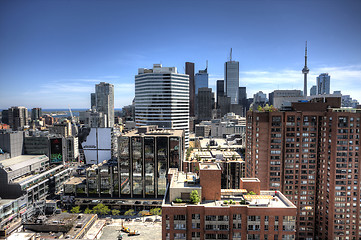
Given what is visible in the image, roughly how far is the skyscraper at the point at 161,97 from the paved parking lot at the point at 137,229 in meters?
75.4

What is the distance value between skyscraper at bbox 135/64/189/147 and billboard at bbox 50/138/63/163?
172 feet

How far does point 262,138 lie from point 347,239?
133 ft

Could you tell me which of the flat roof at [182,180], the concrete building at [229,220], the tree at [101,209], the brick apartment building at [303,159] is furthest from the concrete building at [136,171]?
the concrete building at [229,220]

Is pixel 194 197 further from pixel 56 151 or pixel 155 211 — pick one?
pixel 56 151

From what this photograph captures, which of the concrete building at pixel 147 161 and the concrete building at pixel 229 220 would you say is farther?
the concrete building at pixel 147 161

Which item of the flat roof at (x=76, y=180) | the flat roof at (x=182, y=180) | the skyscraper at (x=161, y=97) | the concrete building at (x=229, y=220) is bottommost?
the flat roof at (x=76, y=180)

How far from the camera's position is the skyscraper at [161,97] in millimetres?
163000

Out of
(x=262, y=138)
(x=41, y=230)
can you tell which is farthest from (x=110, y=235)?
(x=262, y=138)

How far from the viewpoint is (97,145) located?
14962cm

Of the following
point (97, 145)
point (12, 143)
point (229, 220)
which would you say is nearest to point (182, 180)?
point (229, 220)

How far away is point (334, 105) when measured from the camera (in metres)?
84.9

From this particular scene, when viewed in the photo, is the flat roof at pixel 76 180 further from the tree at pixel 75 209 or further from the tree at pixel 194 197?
the tree at pixel 194 197

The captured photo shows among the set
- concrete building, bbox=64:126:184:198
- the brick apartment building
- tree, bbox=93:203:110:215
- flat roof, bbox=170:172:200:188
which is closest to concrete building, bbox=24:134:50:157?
concrete building, bbox=64:126:184:198

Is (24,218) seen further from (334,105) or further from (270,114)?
(334,105)
